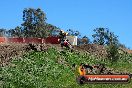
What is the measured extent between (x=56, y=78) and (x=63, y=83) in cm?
101

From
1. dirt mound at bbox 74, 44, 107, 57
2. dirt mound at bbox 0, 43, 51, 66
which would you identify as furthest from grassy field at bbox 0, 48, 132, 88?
dirt mound at bbox 74, 44, 107, 57

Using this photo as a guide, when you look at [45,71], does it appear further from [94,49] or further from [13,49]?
[94,49]

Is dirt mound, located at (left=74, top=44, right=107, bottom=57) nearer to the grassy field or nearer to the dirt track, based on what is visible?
the dirt track

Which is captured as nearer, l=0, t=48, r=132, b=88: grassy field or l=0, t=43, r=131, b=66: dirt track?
l=0, t=48, r=132, b=88: grassy field

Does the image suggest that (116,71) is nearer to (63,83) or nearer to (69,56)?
(69,56)

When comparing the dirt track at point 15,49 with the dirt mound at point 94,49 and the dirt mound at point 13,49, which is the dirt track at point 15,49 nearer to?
the dirt mound at point 13,49

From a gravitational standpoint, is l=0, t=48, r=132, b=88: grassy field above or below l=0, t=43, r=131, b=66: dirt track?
below

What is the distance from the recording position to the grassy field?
3130cm

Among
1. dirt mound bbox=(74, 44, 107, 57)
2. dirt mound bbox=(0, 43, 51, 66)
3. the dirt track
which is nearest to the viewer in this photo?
the dirt track

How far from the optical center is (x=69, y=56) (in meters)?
39.3

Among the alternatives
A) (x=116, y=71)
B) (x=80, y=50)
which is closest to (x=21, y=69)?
(x=116, y=71)

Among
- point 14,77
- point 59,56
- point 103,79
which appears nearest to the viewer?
point 103,79

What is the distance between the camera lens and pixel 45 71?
34.2 m

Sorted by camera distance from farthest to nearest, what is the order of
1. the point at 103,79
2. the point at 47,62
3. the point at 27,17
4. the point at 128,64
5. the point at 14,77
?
the point at 27,17 → the point at 128,64 → the point at 47,62 → the point at 14,77 → the point at 103,79
